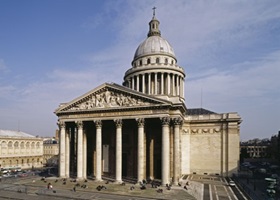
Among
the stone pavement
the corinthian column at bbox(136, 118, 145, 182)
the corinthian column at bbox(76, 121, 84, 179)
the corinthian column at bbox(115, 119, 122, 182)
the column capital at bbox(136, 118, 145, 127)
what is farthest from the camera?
the corinthian column at bbox(76, 121, 84, 179)

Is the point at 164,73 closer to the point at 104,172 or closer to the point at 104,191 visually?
the point at 104,172

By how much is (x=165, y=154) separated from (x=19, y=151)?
62.9 meters

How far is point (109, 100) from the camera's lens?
4459 centimetres

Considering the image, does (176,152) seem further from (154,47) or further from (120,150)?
(154,47)

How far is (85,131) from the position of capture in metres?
49.4

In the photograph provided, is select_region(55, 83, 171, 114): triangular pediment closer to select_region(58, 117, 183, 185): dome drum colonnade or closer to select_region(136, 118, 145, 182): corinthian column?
select_region(58, 117, 183, 185): dome drum colonnade

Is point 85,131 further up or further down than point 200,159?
further up

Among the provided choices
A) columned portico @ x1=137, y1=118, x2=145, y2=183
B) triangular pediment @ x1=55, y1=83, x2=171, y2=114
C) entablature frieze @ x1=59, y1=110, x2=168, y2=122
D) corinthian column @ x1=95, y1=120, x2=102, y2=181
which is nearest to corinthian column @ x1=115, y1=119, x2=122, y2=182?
entablature frieze @ x1=59, y1=110, x2=168, y2=122

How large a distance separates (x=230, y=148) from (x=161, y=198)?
26.2 meters

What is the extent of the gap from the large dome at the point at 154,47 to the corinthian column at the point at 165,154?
30.5 m

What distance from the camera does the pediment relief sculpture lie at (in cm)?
4292


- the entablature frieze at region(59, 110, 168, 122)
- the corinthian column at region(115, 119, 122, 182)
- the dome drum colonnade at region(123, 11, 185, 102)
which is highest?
the dome drum colonnade at region(123, 11, 185, 102)

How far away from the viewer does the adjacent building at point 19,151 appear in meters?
76.4

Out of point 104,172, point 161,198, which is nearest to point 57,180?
point 104,172
